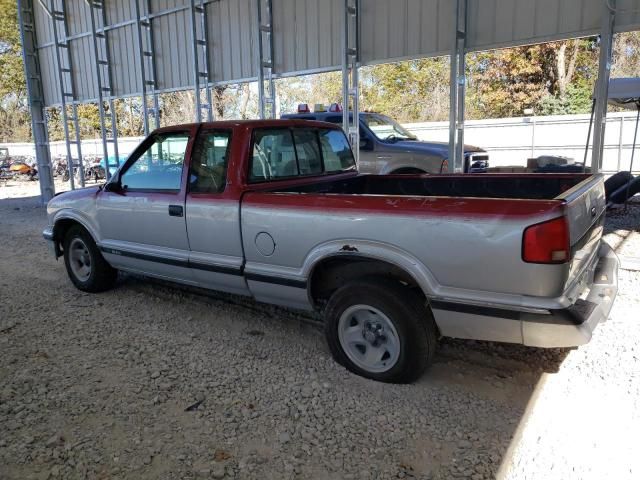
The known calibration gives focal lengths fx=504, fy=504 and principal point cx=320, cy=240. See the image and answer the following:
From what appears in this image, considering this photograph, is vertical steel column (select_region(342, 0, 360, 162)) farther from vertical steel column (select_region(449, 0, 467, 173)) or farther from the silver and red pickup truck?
the silver and red pickup truck

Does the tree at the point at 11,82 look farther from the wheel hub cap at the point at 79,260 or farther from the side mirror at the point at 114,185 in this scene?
the side mirror at the point at 114,185

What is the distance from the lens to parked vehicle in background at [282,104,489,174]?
8.60 meters

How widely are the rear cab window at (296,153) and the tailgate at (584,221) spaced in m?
2.18

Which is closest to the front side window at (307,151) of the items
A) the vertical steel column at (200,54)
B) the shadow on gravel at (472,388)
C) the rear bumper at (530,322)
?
the shadow on gravel at (472,388)

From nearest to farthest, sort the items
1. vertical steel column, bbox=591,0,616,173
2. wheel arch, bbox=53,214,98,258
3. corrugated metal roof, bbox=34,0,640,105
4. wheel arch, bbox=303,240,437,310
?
1. wheel arch, bbox=303,240,437,310
2. wheel arch, bbox=53,214,98,258
3. vertical steel column, bbox=591,0,616,173
4. corrugated metal roof, bbox=34,0,640,105

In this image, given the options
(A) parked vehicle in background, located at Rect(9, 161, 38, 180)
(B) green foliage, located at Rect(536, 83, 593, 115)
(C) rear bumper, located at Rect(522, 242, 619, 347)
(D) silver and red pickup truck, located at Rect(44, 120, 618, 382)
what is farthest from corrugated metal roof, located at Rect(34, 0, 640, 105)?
(B) green foliage, located at Rect(536, 83, 593, 115)

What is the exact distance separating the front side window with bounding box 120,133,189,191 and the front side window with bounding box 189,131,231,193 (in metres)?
0.16

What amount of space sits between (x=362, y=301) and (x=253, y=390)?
94 cm

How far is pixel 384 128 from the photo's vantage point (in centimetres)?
962

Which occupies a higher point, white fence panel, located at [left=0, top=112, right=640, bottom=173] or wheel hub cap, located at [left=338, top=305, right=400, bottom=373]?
white fence panel, located at [left=0, top=112, right=640, bottom=173]

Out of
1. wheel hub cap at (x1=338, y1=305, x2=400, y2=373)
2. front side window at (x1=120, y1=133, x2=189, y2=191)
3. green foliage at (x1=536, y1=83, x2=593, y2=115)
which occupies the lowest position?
wheel hub cap at (x1=338, y1=305, x2=400, y2=373)

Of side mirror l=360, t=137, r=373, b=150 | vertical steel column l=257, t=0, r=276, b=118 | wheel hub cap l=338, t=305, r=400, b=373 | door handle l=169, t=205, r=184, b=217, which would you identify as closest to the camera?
wheel hub cap l=338, t=305, r=400, b=373

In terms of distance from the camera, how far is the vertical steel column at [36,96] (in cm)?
1440

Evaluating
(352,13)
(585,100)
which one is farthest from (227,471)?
(585,100)
